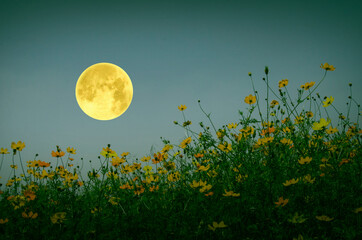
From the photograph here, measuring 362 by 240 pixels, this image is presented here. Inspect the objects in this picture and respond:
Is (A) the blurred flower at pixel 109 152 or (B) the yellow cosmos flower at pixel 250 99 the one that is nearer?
(A) the blurred flower at pixel 109 152

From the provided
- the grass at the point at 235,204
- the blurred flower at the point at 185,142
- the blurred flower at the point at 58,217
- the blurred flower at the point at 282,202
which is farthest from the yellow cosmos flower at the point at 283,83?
the blurred flower at the point at 58,217

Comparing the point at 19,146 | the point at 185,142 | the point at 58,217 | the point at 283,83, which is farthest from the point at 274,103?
the point at 19,146

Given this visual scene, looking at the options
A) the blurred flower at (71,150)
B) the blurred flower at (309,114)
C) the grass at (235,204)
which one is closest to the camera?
the grass at (235,204)

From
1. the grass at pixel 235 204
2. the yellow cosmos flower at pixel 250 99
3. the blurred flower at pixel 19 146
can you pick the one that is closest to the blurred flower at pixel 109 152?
the grass at pixel 235 204

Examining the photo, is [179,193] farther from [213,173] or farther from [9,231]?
[9,231]

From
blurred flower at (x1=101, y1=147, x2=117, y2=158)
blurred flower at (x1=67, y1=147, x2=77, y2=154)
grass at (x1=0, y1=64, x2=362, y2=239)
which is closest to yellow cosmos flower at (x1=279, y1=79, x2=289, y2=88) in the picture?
grass at (x1=0, y1=64, x2=362, y2=239)

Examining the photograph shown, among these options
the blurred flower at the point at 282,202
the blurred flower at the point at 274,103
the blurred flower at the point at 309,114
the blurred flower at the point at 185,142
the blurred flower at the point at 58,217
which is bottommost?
the blurred flower at the point at 282,202

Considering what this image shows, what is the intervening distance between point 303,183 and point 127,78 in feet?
24.2

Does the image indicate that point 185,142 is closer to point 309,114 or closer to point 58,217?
point 58,217

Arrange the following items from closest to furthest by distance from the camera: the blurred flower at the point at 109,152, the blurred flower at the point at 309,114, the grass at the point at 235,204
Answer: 1. the grass at the point at 235,204
2. the blurred flower at the point at 109,152
3. the blurred flower at the point at 309,114

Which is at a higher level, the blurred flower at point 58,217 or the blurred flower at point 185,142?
the blurred flower at point 185,142

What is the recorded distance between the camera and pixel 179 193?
2.48 meters

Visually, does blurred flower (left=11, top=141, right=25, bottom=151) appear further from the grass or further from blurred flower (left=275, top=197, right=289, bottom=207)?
blurred flower (left=275, top=197, right=289, bottom=207)

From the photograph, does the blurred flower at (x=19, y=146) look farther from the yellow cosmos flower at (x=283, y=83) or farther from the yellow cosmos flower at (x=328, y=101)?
the yellow cosmos flower at (x=328, y=101)
